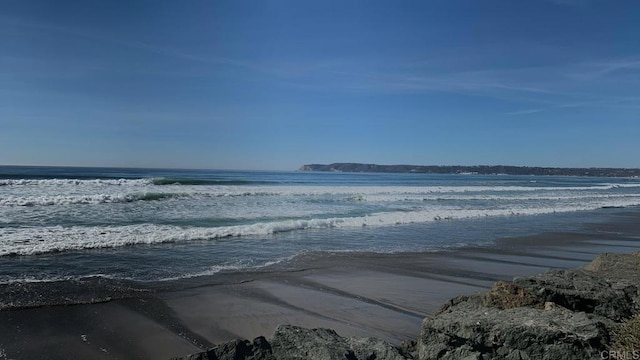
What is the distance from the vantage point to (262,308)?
280 inches

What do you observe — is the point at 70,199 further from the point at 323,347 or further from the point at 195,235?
the point at 323,347

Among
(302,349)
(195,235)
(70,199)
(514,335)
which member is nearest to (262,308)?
(302,349)

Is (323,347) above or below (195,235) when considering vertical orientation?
above

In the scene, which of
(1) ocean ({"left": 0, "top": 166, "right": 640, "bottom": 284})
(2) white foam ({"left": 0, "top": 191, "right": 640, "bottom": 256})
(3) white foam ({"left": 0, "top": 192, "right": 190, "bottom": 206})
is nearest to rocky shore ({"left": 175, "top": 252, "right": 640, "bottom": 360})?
(1) ocean ({"left": 0, "top": 166, "right": 640, "bottom": 284})

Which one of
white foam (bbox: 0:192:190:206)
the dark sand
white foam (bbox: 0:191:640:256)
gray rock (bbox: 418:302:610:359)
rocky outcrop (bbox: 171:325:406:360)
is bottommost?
the dark sand

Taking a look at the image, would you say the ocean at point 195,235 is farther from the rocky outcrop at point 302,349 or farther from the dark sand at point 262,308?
the rocky outcrop at point 302,349

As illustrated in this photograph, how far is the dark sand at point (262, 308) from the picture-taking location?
18.2ft

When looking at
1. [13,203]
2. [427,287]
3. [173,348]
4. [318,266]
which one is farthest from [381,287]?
[13,203]

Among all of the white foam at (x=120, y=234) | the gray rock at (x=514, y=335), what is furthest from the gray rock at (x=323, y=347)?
the white foam at (x=120, y=234)

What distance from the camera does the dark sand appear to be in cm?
555

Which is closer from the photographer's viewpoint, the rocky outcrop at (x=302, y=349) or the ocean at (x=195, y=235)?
the rocky outcrop at (x=302, y=349)

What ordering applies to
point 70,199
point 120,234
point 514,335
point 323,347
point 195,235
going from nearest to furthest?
point 514,335, point 323,347, point 120,234, point 195,235, point 70,199

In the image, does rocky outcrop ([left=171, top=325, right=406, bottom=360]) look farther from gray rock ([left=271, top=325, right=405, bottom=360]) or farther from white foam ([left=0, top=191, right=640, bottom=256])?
white foam ([left=0, top=191, right=640, bottom=256])

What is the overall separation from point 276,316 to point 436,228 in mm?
12933
